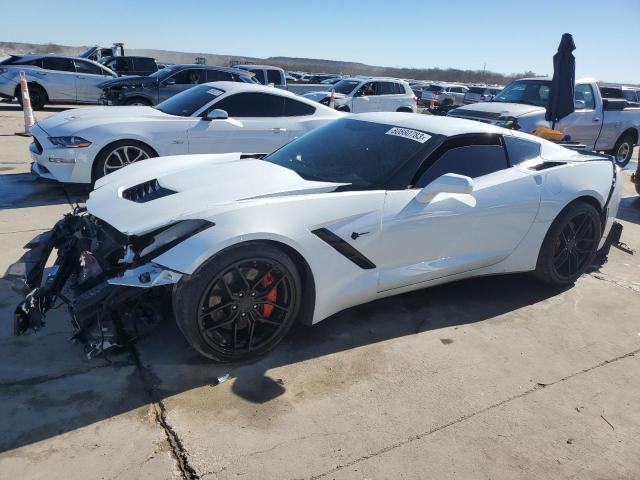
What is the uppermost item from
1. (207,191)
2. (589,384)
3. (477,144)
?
(477,144)

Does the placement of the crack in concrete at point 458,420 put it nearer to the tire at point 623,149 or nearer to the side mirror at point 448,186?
the side mirror at point 448,186

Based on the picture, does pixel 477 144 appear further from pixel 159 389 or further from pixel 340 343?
pixel 159 389

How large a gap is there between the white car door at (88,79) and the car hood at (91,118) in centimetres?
961

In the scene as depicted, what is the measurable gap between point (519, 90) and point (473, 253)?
749 cm

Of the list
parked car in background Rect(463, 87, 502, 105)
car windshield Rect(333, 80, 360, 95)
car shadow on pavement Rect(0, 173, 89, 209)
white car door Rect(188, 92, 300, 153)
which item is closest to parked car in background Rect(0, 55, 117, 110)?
car windshield Rect(333, 80, 360, 95)

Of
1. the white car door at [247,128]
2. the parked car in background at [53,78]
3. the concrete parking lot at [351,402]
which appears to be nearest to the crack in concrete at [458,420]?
the concrete parking lot at [351,402]

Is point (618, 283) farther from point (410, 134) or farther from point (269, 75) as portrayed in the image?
point (269, 75)

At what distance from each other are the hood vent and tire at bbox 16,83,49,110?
44.4 ft

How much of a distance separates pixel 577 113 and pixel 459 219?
25.1 feet

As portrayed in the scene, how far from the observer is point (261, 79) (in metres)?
15.4

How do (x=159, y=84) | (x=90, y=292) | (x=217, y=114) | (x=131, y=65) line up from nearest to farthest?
(x=90, y=292)
(x=217, y=114)
(x=159, y=84)
(x=131, y=65)

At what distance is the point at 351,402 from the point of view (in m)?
2.86

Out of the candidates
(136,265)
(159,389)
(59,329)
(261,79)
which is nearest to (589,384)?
(159,389)

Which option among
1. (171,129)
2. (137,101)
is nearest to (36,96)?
(137,101)
